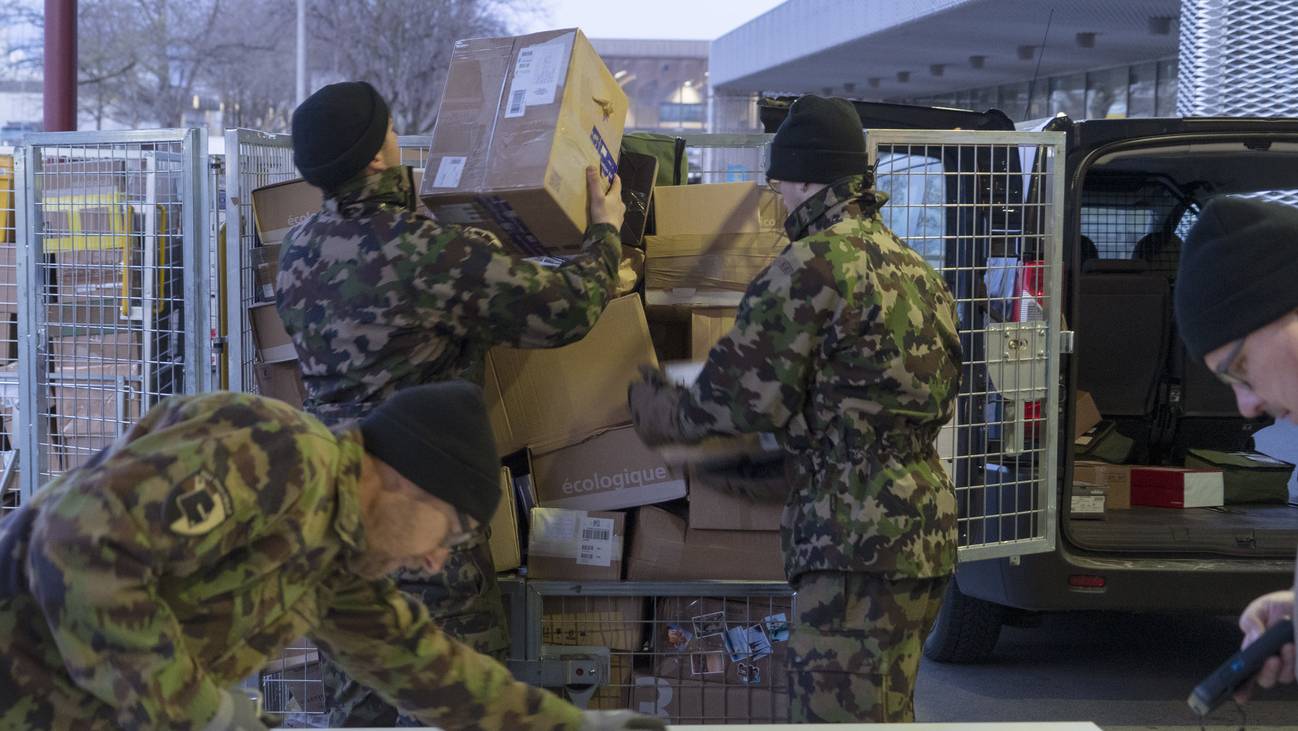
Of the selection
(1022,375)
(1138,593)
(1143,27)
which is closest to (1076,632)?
(1138,593)

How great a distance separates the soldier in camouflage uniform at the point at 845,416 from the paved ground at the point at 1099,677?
187 centimetres

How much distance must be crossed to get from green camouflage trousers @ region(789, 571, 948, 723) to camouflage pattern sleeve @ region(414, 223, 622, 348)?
882 mm

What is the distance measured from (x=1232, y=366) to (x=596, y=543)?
229 cm

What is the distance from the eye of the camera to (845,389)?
10.1 ft

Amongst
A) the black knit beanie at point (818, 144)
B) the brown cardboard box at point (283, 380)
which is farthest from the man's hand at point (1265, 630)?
→ the brown cardboard box at point (283, 380)

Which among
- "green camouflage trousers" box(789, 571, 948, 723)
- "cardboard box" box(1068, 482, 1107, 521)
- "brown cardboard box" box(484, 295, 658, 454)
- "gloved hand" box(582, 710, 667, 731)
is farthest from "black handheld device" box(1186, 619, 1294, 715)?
"cardboard box" box(1068, 482, 1107, 521)

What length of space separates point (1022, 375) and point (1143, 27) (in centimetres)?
963

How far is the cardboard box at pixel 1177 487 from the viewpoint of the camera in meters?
5.47

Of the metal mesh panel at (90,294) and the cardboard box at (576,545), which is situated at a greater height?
the metal mesh panel at (90,294)

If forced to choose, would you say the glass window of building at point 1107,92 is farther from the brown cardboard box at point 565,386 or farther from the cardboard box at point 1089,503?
the brown cardboard box at point 565,386

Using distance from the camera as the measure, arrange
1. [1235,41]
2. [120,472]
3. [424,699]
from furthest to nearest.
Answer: [1235,41], [424,699], [120,472]

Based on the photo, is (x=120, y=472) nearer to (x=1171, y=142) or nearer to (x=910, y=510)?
(x=910, y=510)

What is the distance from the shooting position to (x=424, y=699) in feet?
7.18

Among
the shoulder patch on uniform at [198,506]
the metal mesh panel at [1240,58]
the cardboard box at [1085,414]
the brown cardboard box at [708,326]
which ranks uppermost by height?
the metal mesh panel at [1240,58]
